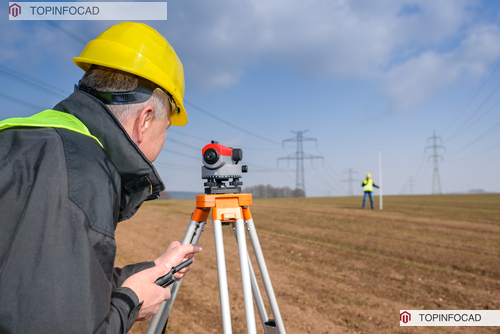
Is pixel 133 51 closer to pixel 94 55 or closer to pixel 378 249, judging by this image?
pixel 94 55

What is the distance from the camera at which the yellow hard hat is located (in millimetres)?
1217

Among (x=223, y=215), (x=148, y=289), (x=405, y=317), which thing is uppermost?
(x=223, y=215)

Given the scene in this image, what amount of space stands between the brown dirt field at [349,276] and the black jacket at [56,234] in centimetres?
291

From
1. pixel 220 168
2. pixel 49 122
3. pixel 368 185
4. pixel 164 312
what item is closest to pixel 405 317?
pixel 164 312

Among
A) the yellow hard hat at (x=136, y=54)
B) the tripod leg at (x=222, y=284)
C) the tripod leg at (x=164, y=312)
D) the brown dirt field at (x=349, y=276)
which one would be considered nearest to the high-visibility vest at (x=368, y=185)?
the brown dirt field at (x=349, y=276)

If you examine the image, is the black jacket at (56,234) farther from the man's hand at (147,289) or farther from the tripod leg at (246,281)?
the tripod leg at (246,281)

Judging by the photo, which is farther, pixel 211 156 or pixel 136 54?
pixel 211 156

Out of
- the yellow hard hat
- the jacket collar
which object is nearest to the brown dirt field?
the jacket collar

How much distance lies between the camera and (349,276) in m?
4.90

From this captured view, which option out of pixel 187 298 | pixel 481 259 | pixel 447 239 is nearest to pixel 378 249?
pixel 481 259

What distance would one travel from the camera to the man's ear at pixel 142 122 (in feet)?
3.89

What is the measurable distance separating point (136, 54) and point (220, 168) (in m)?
1.00

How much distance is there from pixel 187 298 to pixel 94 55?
357cm

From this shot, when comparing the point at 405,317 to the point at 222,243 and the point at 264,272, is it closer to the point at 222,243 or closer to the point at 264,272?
the point at 264,272
